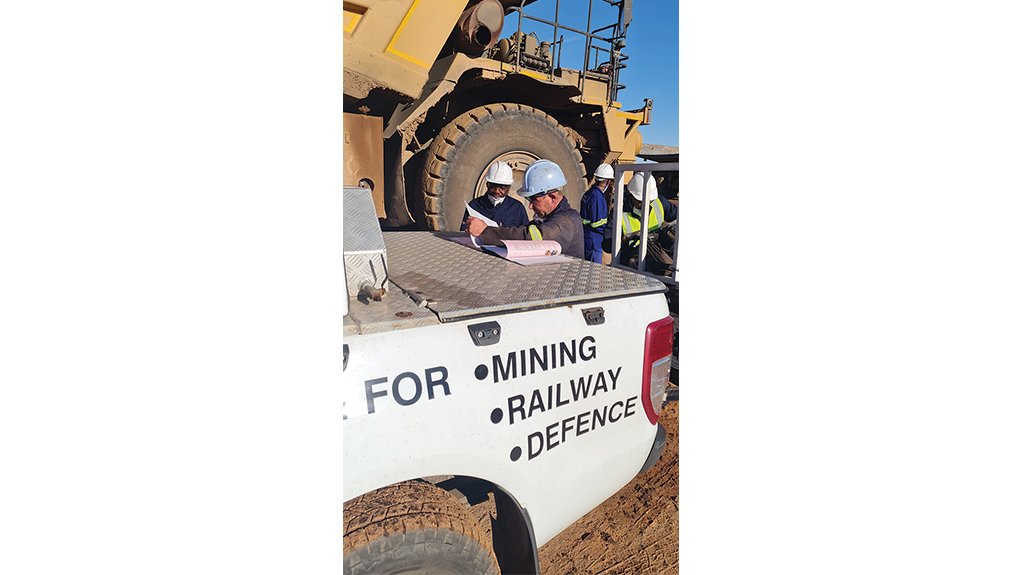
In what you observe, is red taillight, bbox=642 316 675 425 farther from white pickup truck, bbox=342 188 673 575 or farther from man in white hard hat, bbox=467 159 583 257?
man in white hard hat, bbox=467 159 583 257

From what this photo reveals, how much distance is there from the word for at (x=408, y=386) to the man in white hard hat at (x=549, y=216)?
1.55 meters

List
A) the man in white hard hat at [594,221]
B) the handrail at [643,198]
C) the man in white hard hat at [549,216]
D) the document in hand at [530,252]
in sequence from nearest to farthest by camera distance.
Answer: the document in hand at [530,252]
the handrail at [643,198]
the man in white hard hat at [549,216]
the man in white hard hat at [594,221]

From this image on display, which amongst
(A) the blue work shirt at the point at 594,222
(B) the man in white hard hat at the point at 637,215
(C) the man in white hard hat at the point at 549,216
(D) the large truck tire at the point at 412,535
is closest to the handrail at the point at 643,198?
(B) the man in white hard hat at the point at 637,215

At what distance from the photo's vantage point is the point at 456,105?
3941 mm

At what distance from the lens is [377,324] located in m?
1.01

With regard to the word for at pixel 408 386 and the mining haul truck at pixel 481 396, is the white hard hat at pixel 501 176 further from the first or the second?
the word for at pixel 408 386

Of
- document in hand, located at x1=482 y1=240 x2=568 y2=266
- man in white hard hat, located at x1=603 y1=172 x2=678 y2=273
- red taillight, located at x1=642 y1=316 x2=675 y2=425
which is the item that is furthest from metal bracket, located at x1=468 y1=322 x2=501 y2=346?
man in white hard hat, located at x1=603 y1=172 x2=678 y2=273

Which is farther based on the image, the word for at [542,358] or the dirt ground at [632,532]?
the dirt ground at [632,532]

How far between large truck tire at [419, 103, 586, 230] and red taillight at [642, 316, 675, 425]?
2473mm

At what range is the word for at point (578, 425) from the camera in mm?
1212

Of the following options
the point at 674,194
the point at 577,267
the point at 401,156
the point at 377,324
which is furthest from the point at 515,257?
the point at 401,156

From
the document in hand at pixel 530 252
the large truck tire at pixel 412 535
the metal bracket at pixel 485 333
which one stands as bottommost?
the large truck tire at pixel 412 535

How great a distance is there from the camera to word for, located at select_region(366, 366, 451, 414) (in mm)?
959

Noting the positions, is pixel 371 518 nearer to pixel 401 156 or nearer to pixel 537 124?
pixel 401 156
